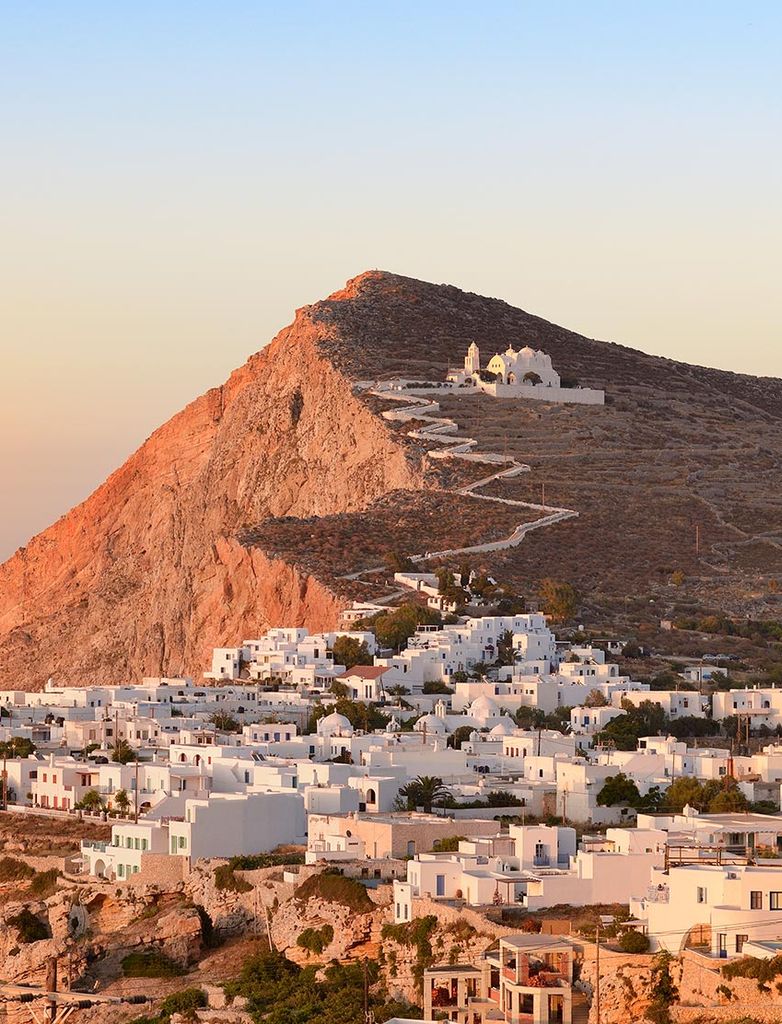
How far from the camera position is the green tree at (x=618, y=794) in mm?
49062

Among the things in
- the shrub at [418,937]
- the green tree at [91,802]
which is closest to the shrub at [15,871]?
the green tree at [91,802]

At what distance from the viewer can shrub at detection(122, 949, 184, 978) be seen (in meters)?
41.1

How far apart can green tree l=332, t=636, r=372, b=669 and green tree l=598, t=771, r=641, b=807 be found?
19564 mm

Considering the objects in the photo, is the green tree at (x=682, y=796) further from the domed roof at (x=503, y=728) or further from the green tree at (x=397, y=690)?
the green tree at (x=397, y=690)

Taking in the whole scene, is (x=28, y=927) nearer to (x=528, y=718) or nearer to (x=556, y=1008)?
(x=556, y=1008)

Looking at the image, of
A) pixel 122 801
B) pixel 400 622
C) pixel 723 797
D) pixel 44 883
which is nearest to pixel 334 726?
pixel 122 801

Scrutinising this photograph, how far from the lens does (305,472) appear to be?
105m

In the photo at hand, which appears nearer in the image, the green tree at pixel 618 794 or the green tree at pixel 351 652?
the green tree at pixel 618 794

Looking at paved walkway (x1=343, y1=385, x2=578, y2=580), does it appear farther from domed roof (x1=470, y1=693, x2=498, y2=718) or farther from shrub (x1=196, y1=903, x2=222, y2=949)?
shrub (x1=196, y1=903, x2=222, y2=949)

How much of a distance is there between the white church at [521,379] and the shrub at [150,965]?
68.6 meters

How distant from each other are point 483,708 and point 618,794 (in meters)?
11.8

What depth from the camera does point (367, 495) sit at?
98.1 m

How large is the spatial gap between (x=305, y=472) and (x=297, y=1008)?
228ft

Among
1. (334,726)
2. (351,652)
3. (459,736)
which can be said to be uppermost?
(351,652)
